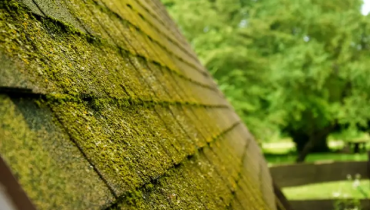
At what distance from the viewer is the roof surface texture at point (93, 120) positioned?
694 mm

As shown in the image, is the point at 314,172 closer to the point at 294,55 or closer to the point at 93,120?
the point at 294,55

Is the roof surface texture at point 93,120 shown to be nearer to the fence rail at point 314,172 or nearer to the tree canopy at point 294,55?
the fence rail at point 314,172

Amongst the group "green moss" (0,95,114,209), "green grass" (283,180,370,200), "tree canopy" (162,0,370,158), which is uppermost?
"tree canopy" (162,0,370,158)

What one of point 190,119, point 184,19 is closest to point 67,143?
point 190,119

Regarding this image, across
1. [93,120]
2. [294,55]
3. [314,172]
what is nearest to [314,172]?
[314,172]

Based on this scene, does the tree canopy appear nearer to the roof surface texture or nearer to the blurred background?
the blurred background

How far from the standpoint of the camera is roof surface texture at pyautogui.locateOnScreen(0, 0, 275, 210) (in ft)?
2.28

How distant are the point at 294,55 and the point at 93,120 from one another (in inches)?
737

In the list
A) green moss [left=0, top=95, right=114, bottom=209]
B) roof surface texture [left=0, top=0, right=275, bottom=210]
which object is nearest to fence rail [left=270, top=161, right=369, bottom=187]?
roof surface texture [left=0, top=0, right=275, bottom=210]

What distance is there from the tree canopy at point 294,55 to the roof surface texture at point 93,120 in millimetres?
14337

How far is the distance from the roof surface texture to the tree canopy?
47.0ft

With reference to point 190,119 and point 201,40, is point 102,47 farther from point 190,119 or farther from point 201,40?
point 201,40

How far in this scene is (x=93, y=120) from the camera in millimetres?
1011

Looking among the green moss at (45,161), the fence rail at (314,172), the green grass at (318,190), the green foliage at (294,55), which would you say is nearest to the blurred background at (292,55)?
the green foliage at (294,55)
